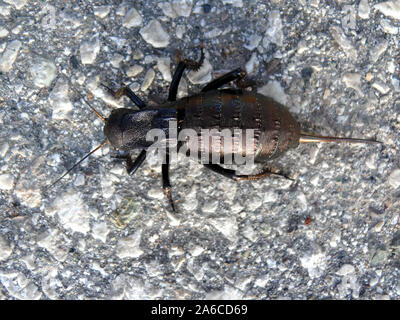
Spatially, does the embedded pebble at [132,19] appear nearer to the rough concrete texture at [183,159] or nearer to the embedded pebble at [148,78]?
the rough concrete texture at [183,159]

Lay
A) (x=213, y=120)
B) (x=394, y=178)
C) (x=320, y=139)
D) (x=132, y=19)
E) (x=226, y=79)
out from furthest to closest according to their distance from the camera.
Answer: (x=394, y=178) < (x=132, y=19) < (x=226, y=79) < (x=320, y=139) < (x=213, y=120)

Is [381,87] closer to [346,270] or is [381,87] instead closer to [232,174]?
[232,174]

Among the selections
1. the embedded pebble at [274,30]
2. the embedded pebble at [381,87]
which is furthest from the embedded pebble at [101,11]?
the embedded pebble at [381,87]

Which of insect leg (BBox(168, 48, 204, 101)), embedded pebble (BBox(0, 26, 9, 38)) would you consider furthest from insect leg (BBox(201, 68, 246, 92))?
embedded pebble (BBox(0, 26, 9, 38))

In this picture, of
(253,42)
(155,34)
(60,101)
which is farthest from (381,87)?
(60,101)

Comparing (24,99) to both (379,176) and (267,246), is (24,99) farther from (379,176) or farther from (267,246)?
(379,176)

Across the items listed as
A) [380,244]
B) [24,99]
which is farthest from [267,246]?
[24,99]
